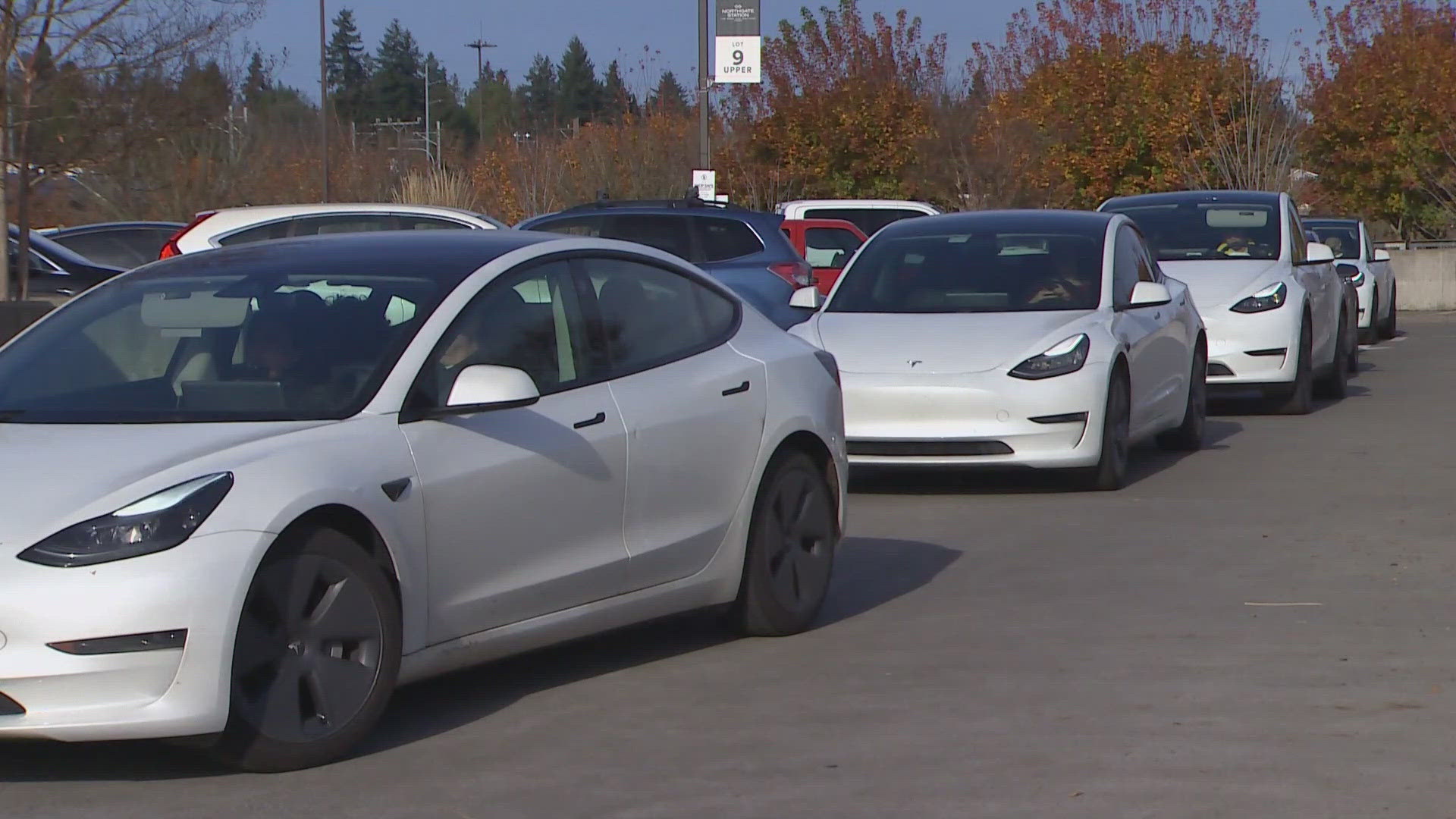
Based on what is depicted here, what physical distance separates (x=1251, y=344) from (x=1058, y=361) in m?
5.01

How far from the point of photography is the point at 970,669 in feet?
22.3

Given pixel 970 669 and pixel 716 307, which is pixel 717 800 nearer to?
pixel 970 669

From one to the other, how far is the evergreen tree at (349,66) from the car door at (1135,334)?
125186 mm

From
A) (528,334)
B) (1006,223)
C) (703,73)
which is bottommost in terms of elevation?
(1006,223)

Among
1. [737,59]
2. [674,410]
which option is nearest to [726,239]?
[674,410]

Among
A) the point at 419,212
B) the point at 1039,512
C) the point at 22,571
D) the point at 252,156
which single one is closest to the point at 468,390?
the point at 22,571

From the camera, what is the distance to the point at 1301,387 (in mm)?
16047

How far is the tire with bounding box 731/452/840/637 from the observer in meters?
7.31

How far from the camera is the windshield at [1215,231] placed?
53.6 ft

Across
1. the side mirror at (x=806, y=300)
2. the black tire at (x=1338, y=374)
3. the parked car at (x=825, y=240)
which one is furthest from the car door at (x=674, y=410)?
the parked car at (x=825, y=240)

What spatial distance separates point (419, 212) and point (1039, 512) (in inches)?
268

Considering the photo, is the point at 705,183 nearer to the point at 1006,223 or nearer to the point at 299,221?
the point at 299,221

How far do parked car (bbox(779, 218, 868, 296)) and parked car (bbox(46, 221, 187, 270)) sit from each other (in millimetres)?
7236

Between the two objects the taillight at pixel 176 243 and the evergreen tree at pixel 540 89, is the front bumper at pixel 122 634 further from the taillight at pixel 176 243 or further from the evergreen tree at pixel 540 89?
the evergreen tree at pixel 540 89
